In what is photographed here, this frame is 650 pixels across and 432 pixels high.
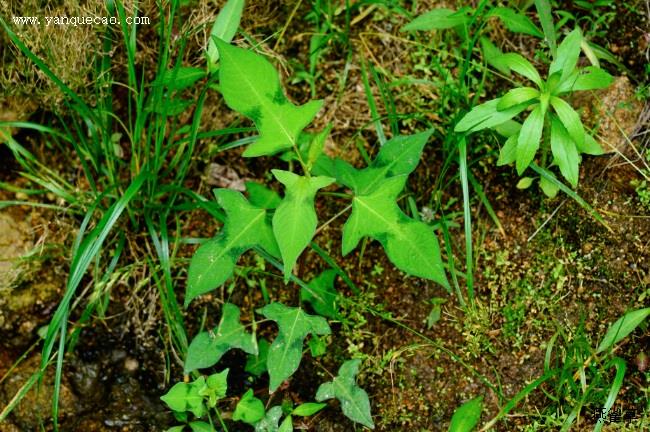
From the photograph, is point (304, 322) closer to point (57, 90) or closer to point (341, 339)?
point (341, 339)

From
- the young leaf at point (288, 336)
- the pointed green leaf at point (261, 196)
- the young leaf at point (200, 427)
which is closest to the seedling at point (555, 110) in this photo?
the pointed green leaf at point (261, 196)

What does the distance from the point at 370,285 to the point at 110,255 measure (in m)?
0.90

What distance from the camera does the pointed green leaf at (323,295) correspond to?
2.07 meters

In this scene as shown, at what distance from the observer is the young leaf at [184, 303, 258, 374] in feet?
6.52

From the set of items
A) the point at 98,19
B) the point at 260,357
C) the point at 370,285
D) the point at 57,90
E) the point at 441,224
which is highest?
the point at 98,19

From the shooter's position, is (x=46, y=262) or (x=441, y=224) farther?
(x=46, y=262)

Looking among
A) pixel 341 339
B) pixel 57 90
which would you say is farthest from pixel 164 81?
pixel 341 339

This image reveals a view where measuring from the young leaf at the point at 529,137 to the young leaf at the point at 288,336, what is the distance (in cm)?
75

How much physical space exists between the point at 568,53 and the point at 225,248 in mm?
1128

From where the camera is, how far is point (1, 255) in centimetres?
220

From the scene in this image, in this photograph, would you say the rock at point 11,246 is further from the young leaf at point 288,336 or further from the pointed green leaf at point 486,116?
the pointed green leaf at point 486,116

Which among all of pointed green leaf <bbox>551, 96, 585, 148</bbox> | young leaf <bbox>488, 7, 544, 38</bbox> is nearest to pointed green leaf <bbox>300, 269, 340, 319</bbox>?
pointed green leaf <bbox>551, 96, 585, 148</bbox>

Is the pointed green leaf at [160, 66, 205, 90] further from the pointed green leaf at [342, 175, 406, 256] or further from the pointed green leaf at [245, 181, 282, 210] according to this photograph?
the pointed green leaf at [342, 175, 406, 256]

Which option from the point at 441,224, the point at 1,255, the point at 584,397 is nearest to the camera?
the point at 584,397
